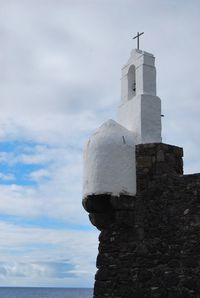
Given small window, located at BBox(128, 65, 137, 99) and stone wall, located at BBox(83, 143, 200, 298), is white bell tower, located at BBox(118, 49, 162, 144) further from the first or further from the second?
stone wall, located at BBox(83, 143, 200, 298)

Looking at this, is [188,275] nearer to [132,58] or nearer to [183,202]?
[183,202]

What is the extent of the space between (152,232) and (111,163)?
4.14ft

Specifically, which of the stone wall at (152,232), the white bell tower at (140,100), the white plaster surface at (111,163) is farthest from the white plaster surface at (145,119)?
the stone wall at (152,232)

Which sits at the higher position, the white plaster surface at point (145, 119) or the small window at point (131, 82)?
the small window at point (131, 82)

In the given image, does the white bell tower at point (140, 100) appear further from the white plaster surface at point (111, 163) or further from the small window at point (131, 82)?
the white plaster surface at point (111, 163)

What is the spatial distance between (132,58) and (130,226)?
122 inches

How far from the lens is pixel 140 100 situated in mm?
8664

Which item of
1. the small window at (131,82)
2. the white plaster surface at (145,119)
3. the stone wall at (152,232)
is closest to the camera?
the stone wall at (152,232)

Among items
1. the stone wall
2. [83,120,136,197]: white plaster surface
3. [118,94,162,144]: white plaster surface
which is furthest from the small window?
the stone wall

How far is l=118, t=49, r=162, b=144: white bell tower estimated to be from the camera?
8555mm

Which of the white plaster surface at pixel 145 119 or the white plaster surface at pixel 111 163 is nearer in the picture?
the white plaster surface at pixel 111 163

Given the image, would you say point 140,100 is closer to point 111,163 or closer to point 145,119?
point 145,119

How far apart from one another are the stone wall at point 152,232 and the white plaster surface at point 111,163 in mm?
125

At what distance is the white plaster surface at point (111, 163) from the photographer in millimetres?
8141
